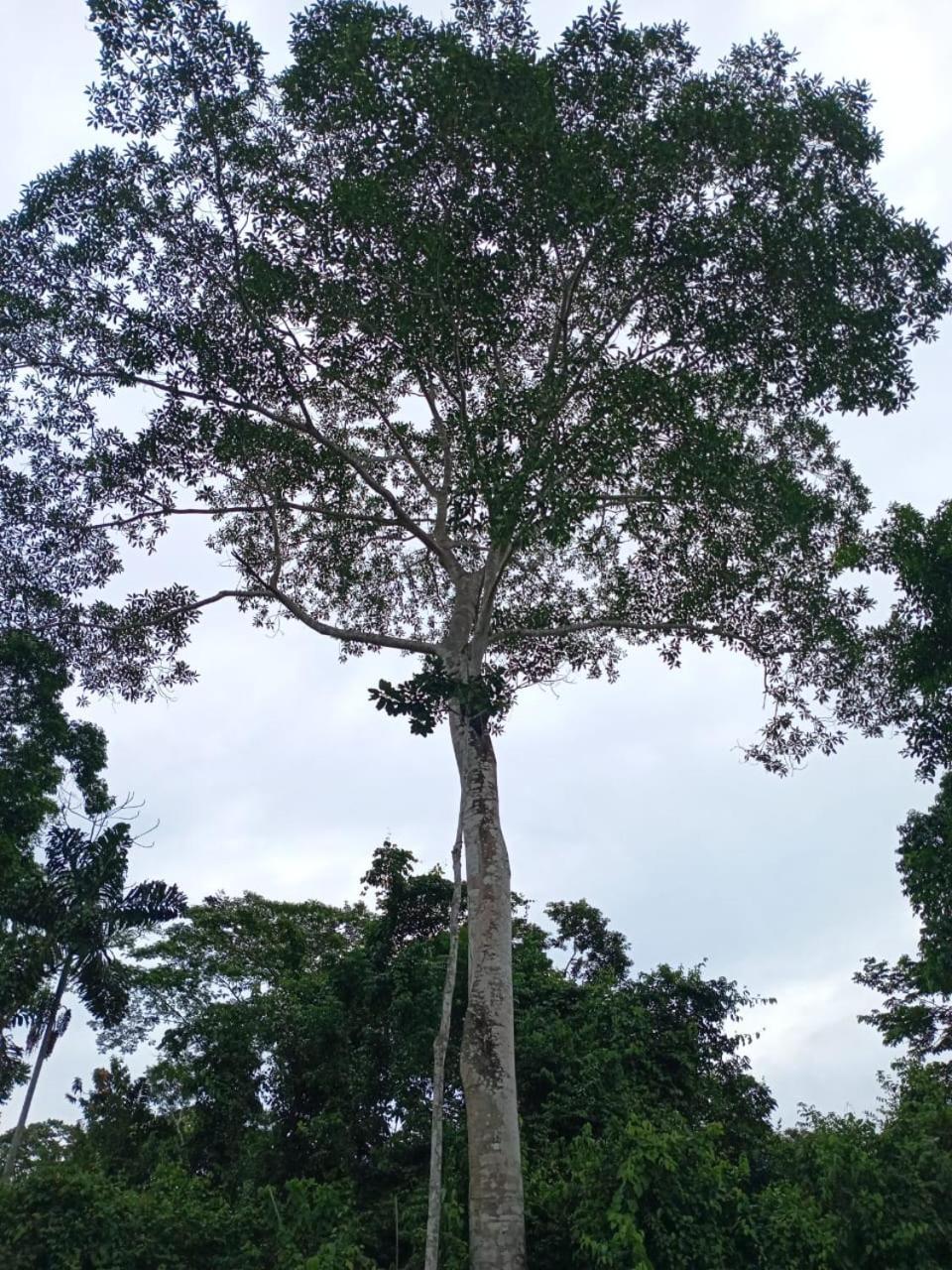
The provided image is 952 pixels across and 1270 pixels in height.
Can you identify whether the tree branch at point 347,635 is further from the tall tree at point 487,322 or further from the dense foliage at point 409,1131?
the dense foliage at point 409,1131

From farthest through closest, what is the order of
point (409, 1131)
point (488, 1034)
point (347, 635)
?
1. point (409, 1131)
2. point (347, 635)
3. point (488, 1034)

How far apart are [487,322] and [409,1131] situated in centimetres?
1229

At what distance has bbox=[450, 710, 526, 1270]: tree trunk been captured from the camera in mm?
8836

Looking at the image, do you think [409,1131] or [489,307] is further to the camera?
[409,1131]

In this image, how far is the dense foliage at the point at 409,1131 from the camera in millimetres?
9328

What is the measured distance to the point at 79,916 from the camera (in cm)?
1802

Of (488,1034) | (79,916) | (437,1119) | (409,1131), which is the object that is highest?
(79,916)

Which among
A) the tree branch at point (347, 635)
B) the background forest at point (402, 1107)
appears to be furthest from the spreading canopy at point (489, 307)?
the background forest at point (402, 1107)

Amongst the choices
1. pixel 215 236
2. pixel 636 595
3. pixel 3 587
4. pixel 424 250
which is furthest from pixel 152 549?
pixel 636 595

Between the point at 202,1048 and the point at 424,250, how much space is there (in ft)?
47.2

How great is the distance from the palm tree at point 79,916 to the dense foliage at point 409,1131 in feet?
6.07

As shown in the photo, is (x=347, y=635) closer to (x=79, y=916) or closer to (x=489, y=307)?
(x=489, y=307)

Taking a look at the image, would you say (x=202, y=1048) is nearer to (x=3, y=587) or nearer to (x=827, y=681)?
(x=3, y=587)

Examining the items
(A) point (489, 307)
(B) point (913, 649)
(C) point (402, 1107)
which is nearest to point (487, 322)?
(A) point (489, 307)
